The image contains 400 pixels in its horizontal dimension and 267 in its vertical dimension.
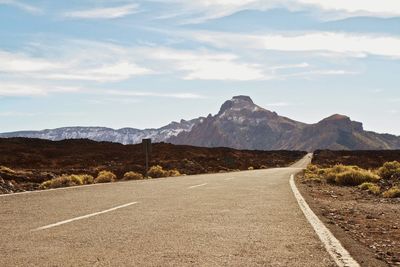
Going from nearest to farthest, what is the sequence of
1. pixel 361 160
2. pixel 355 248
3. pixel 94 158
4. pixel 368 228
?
pixel 355 248 → pixel 368 228 → pixel 94 158 → pixel 361 160

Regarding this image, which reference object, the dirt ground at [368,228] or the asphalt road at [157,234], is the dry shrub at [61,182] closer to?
the asphalt road at [157,234]

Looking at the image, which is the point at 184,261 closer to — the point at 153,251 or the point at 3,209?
the point at 153,251

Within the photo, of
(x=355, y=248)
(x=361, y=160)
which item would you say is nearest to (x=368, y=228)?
(x=355, y=248)

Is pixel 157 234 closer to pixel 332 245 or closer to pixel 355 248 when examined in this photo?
pixel 332 245

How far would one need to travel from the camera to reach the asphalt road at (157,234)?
5156 millimetres

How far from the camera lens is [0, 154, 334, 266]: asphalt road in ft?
16.9

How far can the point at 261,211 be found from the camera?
9492 mm

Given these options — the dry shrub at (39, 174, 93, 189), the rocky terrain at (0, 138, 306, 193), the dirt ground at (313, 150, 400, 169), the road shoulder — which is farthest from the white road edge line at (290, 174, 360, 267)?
the dirt ground at (313, 150, 400, 169)

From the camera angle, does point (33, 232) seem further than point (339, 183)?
No

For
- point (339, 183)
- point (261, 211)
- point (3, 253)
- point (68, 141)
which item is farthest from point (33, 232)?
point (68, 141)

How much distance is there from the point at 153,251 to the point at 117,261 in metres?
0.62

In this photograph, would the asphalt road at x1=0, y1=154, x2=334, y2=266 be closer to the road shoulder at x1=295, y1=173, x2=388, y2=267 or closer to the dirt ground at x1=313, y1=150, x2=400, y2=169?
the road shoulder at x1=295, y1=173, x2=388, y2=267

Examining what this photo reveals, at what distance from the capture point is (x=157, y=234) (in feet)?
22.1

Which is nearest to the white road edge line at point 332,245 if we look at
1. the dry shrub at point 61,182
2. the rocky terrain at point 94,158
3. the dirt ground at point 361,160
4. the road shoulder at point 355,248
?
the road shoulder at point 355,248
